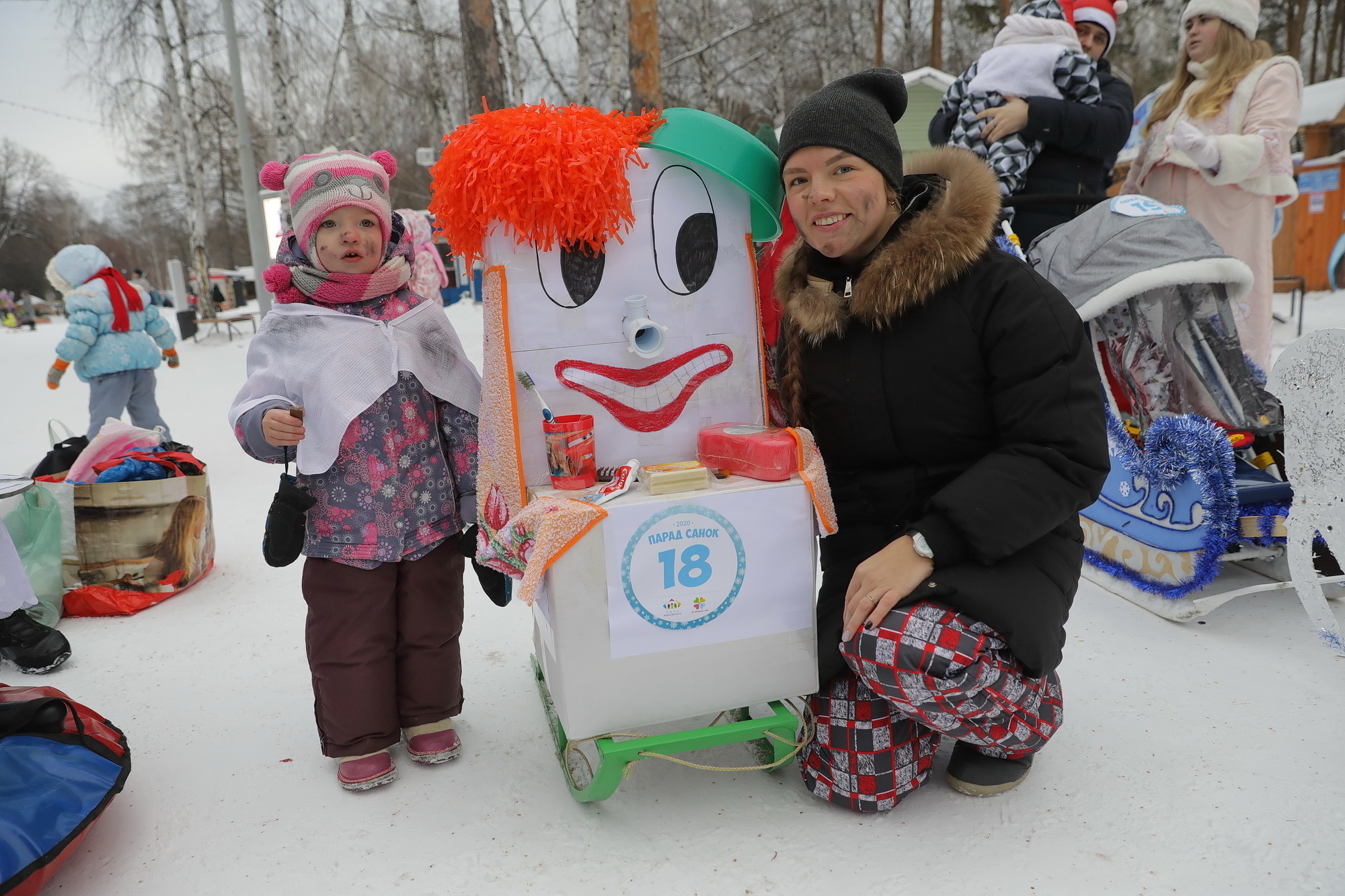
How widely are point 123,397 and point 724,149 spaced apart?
4.61m

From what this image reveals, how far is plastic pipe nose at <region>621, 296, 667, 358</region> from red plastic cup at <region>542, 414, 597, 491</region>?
7.5 inches

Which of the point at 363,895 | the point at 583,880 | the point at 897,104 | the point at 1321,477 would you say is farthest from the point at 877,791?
the point at 897,104

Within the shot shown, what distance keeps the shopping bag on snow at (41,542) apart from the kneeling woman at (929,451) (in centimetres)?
266

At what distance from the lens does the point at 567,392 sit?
1.77 meters

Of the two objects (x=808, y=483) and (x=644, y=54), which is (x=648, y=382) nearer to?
(x=808, y=483)

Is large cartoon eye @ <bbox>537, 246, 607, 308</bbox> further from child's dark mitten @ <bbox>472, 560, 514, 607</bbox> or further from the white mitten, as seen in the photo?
the white mitten

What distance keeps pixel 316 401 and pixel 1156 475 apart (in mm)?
2396

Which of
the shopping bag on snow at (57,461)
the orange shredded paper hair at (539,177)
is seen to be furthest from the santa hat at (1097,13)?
the shopping bag on snow at (57,461)

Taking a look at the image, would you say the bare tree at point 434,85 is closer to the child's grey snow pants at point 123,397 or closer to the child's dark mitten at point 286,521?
the child's grey snow pants at point 123,397

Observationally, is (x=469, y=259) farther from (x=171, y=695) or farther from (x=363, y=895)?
(x=171, y=695)

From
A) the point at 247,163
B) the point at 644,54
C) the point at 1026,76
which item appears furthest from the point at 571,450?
the point at 247,163

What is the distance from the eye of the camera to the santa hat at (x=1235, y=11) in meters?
3.08

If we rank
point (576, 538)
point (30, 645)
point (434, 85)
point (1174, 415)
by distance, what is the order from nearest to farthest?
point (576, 538)
point (30, 645)
point (1174, 415)
point (434, 85)

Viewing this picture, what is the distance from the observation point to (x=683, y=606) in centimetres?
162
